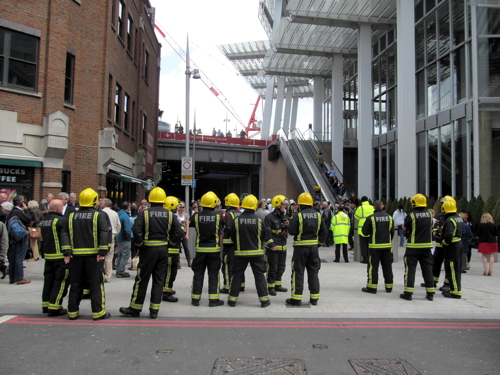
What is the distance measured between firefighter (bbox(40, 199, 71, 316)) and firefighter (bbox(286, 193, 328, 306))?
366 centimetres

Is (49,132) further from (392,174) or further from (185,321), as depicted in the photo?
(392,174)

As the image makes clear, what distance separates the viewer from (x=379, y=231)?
816 cm

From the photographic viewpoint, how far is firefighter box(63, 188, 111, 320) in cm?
608

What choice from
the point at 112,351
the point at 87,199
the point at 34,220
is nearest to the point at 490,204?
the point at 87,199

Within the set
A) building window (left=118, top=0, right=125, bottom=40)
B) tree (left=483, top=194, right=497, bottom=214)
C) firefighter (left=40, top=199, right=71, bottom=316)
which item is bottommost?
firefighter (left=40, top=199, right=71, bottom=316)

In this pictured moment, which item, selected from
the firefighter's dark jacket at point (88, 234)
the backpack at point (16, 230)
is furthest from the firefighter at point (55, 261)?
the backpack at point (16, 230)

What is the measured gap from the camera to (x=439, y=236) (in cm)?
825

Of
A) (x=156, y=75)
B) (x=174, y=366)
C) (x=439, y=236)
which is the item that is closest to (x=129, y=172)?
(x=156, y=75)

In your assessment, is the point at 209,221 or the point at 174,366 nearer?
the point at 174,366

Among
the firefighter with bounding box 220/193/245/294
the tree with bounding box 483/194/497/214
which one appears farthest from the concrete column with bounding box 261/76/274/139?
the firefighter with bounding box 220/193/245/294

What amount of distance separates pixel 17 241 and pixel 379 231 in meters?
7.35

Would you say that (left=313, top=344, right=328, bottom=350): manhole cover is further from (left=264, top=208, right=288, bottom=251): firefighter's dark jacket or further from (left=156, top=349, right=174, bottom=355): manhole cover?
(left=264, top=208, right=288, bottom=251): firefighter's dark jacket

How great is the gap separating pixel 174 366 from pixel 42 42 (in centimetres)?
1190

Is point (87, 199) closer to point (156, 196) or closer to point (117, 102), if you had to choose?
point (156, 196)
